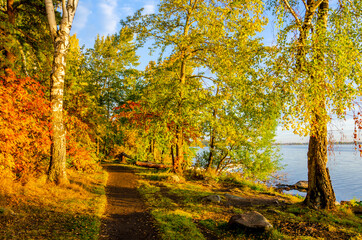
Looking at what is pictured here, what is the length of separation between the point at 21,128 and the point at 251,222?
31.2ft

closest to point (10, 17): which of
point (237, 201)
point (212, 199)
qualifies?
point (212, 199)

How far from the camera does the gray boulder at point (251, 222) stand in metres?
6.26

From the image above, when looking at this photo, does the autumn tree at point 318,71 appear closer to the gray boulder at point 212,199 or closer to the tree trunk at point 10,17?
the gray boulder at point 212,199

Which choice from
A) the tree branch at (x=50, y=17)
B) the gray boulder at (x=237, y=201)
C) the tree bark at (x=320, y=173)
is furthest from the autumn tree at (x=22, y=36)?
the tree bark at (x=320, y=173)

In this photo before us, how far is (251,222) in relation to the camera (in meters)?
6.47

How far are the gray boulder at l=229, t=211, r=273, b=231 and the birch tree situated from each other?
7.85 meters

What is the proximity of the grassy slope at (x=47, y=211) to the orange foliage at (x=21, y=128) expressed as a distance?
0.94 metres

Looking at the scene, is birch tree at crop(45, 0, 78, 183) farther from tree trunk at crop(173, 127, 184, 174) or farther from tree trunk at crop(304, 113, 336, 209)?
tree trunk at crop(304, 113, 336, 209)

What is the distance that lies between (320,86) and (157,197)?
839 cm

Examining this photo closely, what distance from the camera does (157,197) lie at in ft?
33.6

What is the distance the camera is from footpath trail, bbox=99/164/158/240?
619 cm

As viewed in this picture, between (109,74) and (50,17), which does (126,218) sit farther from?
(109,74)

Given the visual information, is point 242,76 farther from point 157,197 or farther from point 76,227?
point 76,227

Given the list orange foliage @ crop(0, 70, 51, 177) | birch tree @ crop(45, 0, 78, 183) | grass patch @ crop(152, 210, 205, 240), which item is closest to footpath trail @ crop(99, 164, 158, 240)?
grass patch @ crop(152, 210, 205, 240)
